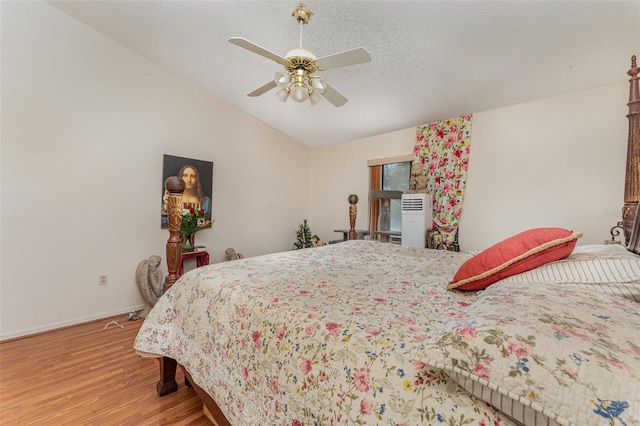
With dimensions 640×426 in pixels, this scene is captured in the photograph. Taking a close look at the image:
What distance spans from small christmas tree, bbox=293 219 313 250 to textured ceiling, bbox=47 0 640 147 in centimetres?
244

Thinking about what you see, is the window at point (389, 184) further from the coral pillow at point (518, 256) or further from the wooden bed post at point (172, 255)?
the wooden bed post at point (172, 255)

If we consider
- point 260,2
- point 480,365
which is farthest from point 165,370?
point 260,2

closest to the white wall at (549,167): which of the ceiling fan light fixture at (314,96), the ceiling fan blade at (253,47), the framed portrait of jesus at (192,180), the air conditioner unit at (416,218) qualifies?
the air conditioner unit at (416,218)

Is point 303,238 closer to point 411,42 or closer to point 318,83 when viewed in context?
point 318,83

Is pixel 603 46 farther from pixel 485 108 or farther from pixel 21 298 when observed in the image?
pixel 21 298

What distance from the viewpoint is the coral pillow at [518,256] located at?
100 cm

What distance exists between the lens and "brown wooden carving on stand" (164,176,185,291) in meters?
1.61

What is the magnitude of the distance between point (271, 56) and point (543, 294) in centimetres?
201

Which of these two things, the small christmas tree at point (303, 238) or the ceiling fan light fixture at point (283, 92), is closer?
the ceiling fan light fixture at point (283, 92)

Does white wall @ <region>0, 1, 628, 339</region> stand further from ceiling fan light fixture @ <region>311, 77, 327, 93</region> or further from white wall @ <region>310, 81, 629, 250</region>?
ceiling fan light fixture @ <region>311, 77, 327, 93</region>

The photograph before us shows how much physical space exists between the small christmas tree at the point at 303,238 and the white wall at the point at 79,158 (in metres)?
1.62

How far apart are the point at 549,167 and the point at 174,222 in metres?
3.69

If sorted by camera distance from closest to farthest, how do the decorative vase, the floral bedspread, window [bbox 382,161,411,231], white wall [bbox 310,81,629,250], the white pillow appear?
the floral bedspread → the white pillow → white wall [bbox 310,81,629,250] → the decorative vase → window [bbox 382,161,411,231]

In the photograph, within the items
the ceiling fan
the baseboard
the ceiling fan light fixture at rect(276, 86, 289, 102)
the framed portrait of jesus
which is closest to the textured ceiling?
the ceiling fan
